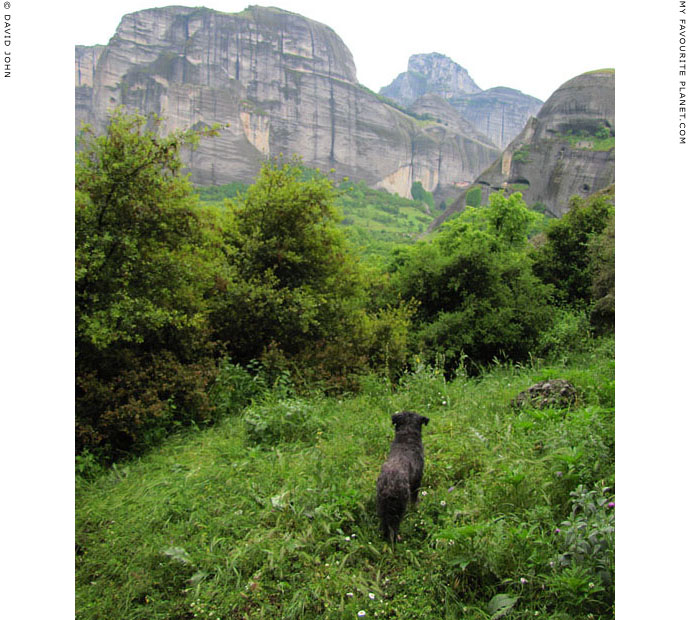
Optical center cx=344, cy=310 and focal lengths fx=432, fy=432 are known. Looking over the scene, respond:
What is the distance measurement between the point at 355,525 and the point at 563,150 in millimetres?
46516

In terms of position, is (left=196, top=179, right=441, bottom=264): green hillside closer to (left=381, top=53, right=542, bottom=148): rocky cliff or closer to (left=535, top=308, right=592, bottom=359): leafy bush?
(left=535, top=308, right=592, bottom=359): leafy bush

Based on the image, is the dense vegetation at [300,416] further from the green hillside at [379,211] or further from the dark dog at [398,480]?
the green hillside at [379,211]

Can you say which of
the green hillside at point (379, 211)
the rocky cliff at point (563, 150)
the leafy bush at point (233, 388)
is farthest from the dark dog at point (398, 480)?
the green hillside at point (379, 211)

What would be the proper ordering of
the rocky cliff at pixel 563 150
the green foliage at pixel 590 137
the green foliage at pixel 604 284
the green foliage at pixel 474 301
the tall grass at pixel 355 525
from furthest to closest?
the green foliage at pixel 590 137
the rocky cliff at pixel 563 150
the green foliage at pixel 474 301
the green foliage at pixel 604 284
the tall grass at pixel 355 525

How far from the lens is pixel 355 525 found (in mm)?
3496

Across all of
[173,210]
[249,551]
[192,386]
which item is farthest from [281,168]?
[249,551]

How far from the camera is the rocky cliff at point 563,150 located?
39.2m

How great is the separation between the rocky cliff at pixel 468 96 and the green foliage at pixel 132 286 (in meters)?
150

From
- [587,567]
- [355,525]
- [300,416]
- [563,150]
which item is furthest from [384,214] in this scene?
[587,567]

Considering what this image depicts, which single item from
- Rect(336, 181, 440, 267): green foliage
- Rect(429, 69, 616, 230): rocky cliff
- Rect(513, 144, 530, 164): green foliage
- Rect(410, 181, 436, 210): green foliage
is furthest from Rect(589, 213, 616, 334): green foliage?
Rect(410, 181, 436, 210): green foliage

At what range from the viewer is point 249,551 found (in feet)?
10.9

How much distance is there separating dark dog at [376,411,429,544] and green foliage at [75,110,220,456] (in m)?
3.91

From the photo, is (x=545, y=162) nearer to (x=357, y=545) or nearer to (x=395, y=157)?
(x=357, y=545)

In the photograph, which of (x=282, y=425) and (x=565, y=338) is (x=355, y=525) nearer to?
(x=282, y=425)
